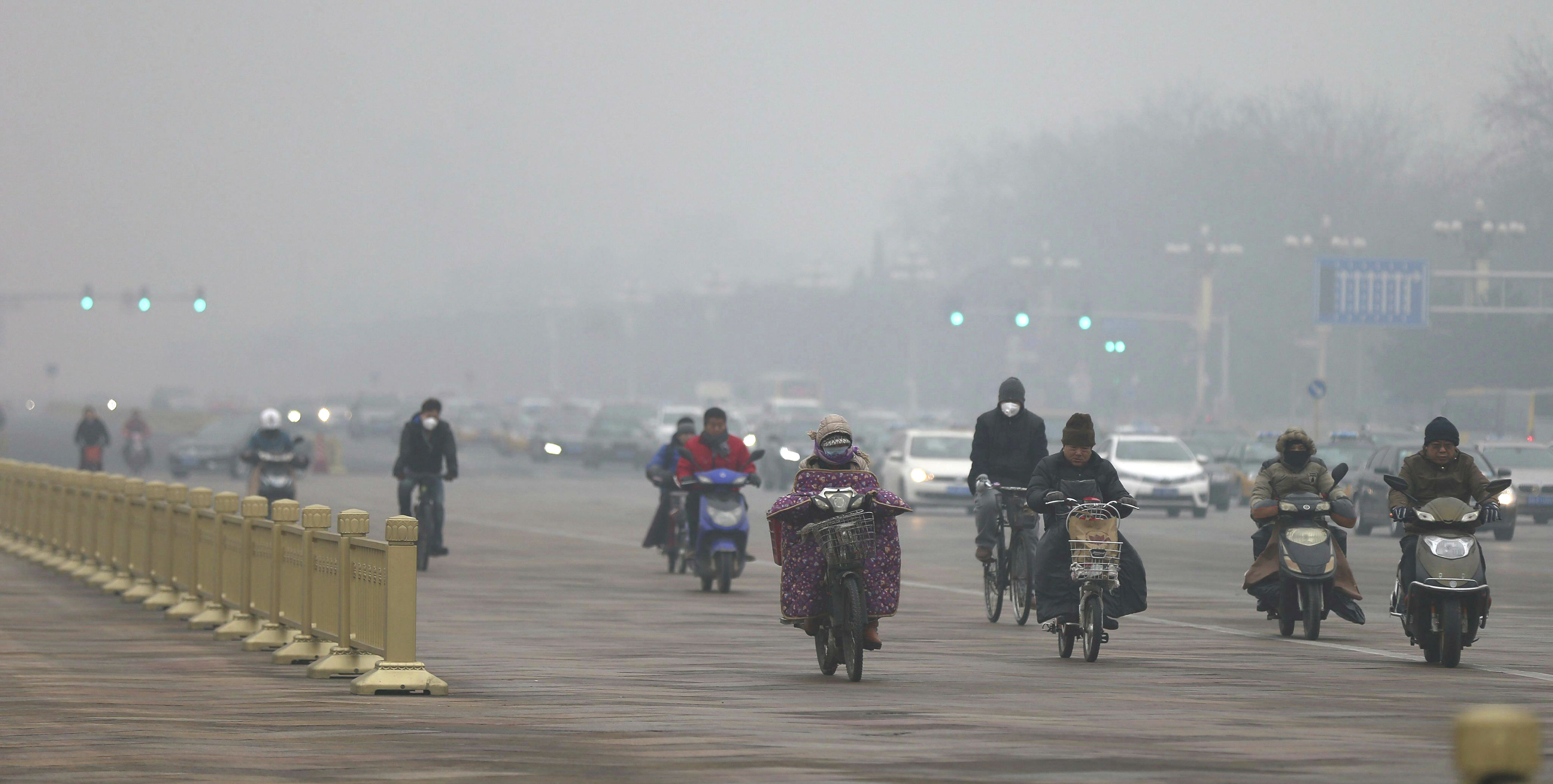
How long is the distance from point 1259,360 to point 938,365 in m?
24.5

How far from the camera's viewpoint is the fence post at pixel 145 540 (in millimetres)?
18703

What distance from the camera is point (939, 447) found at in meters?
38.2

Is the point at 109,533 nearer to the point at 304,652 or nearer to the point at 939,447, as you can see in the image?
the point at 304,652

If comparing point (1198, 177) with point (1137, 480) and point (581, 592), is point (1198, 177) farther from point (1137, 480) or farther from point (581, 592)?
point (581, 592)

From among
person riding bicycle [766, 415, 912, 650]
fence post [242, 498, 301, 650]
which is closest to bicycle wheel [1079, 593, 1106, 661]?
person riding bicycle [766, 415, 912, 650]

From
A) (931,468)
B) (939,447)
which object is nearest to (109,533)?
(931,468)

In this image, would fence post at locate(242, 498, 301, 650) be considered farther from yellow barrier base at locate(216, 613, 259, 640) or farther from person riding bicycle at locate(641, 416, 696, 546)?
person riding bicycle at locate(641, 416, 696, 546)

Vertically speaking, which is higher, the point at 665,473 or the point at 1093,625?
the point at 665,473

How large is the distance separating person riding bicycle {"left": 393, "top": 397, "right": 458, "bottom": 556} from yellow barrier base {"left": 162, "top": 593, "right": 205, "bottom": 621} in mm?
5563

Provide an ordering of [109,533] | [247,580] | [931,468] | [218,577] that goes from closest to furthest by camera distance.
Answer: [247,580], [218,577], [109,533], [931,468]

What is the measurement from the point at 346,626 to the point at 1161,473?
88.6 ft

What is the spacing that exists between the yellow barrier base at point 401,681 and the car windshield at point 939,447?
1045 inches

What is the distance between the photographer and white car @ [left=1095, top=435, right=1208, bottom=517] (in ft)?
124

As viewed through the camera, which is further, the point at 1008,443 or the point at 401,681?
the point at 1008,443
